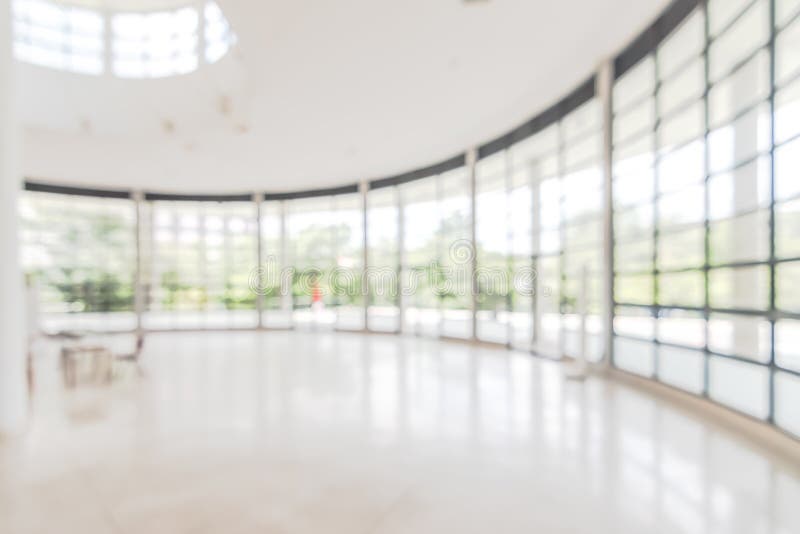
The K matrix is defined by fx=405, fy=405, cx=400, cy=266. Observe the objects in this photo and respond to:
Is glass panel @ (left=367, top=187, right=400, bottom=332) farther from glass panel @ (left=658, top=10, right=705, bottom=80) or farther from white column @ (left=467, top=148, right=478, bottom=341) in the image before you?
glass panel @ (left=658, top=10, right=705, bottom=80)

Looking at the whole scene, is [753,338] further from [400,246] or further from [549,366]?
[400,246]

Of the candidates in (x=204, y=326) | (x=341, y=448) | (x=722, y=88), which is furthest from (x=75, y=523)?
(x=204, y=326)

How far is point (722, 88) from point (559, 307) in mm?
4253

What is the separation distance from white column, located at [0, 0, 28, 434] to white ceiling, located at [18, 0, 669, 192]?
89.0 inches

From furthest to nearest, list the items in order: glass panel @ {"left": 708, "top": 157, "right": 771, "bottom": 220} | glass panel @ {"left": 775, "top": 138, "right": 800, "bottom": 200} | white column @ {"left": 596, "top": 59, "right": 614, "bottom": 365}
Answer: white column @ {"left": 596, "top": 59, "right": 614, "bottom": 365}
glass panel @ {"left": 708, "top": 157, "right": 771, "bottom": 220}
glass panel @ {"left": 775, "top": 138, "right": 800, "bottom": 200}

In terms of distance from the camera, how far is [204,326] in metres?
14.5

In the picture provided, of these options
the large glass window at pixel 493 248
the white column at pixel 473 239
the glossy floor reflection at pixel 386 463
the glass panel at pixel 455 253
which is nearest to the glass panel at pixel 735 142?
the glossy floor reflection at pixel 386 463

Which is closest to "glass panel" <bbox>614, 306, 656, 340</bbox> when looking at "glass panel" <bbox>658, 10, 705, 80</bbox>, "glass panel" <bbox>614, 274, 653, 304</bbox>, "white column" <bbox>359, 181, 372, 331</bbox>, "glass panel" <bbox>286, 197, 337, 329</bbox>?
"glass panel" <bbox>614, 274, 653, 304</bbox>

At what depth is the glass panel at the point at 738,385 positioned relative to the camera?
423cm

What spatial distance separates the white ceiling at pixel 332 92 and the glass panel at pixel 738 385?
442cm

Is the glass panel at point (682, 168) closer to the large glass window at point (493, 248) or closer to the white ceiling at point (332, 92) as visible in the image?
the white ceiling at point (332, 92)

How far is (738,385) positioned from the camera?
4609mm

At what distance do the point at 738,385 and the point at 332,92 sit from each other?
694 cm

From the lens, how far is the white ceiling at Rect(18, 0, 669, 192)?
4953 mm
